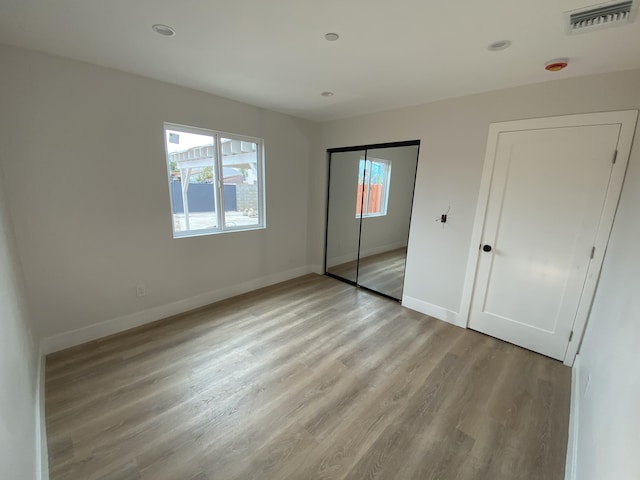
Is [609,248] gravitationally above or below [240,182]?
below

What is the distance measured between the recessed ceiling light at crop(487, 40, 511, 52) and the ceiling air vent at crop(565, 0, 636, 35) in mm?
300

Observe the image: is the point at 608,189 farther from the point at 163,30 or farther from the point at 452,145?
the point at 163,30

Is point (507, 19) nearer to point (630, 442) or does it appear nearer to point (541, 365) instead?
point (630, 442)

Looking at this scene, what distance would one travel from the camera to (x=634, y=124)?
1.96 m

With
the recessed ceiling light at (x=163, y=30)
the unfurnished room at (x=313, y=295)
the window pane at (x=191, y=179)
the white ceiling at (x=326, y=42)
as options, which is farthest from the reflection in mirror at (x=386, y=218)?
the recessed ceiling light at (x=163, y=30)

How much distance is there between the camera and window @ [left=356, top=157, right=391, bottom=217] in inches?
153

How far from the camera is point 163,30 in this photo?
1691mm

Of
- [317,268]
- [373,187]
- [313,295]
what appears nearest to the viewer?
[313,295]

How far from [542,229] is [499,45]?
158 cm

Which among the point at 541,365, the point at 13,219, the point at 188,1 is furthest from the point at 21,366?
the point at 541,365

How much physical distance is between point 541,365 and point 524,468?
122cm

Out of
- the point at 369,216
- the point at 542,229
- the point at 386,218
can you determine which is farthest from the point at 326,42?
the point at 386,218

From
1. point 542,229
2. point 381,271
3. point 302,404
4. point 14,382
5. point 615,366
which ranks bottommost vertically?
point 302,404

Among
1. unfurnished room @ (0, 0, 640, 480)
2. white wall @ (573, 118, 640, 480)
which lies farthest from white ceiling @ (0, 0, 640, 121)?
white wall @ (573, 118, 640, 480)
